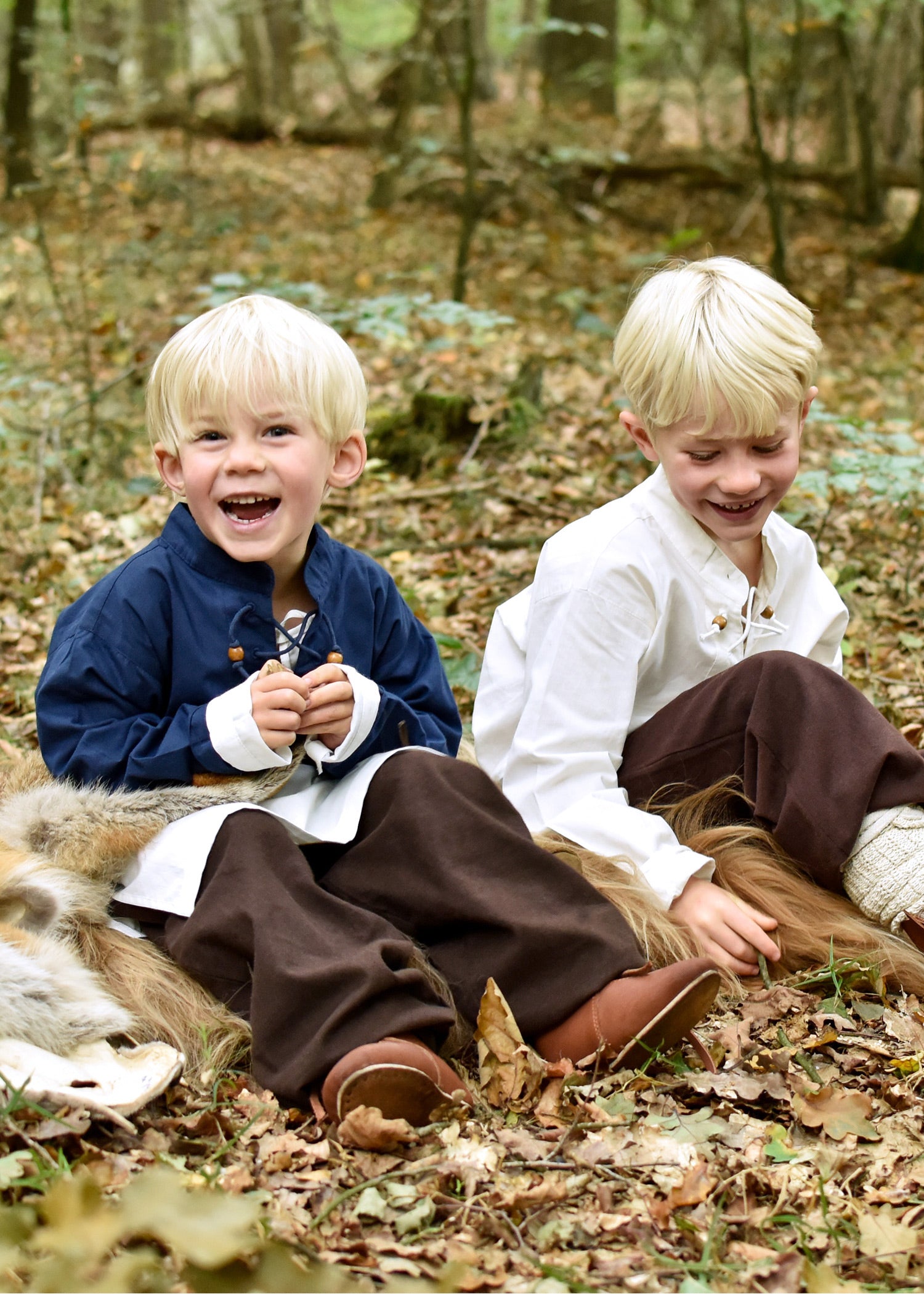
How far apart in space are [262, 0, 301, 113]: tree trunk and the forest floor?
16.1ft

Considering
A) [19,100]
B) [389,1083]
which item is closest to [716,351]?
[389,1083]

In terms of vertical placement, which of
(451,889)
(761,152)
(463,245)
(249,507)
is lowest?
A: (451,889)

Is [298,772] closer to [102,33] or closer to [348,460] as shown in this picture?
[348,460]

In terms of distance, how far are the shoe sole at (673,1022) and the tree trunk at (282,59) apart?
650 inches

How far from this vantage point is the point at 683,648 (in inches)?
119

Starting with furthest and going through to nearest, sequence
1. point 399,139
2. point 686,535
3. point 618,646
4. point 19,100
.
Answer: point 19,100
point 399,139
point 686,535
point 618,646

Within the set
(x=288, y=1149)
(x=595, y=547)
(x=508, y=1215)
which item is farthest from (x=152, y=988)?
(x=595, y=547)

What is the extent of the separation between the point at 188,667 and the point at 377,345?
6.22m

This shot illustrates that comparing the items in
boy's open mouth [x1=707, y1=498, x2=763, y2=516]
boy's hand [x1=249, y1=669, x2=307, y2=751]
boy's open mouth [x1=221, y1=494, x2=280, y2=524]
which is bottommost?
boy's hand [x1=249, y1=669, x2=307, y2=751]

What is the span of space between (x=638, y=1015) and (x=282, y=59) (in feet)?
56.7

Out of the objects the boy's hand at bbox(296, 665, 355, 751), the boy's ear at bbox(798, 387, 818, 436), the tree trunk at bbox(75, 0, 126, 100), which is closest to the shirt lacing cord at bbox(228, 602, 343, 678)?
the boy's hand at bbox(296, 665, 355, 751)

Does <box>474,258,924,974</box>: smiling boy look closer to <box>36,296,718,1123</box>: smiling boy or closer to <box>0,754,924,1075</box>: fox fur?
<box>0,754,924,1075</box>: fox fur

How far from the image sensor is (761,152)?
8195 mm

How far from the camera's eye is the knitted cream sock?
259 centimetres
